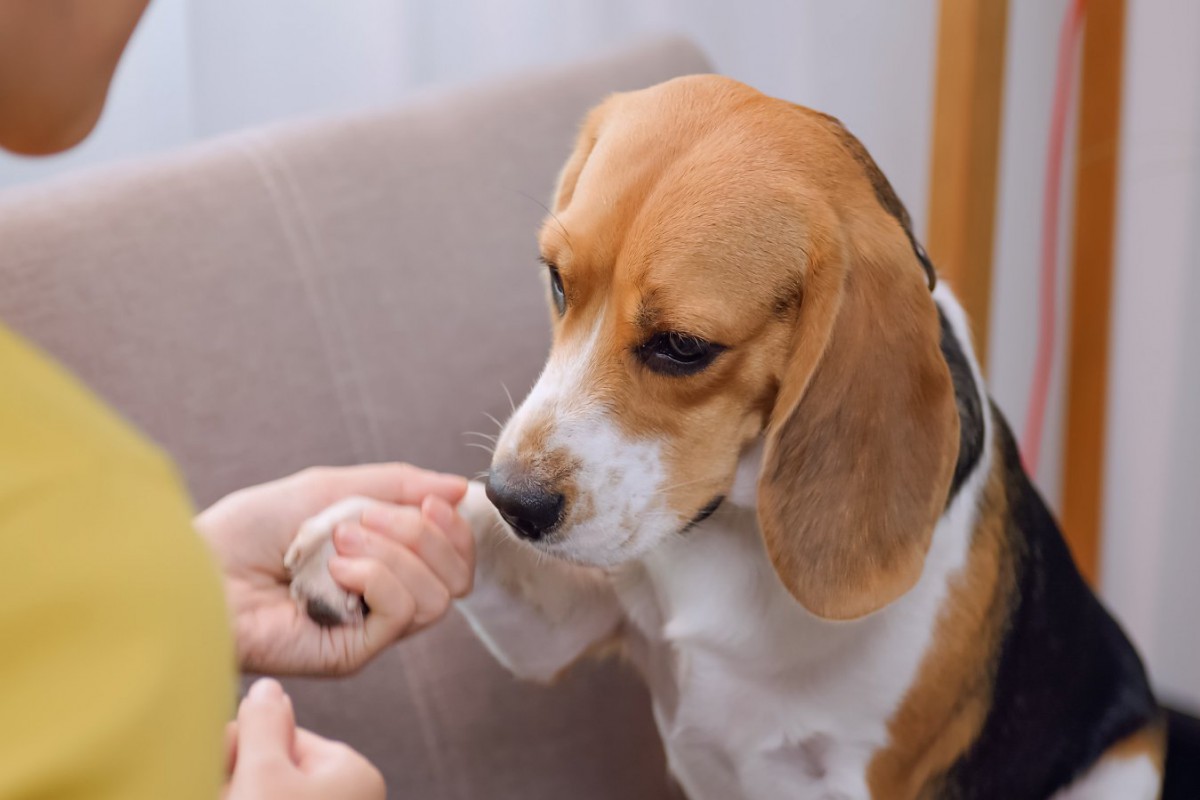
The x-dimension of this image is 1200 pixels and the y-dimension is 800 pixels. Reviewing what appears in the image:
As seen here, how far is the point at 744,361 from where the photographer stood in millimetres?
927

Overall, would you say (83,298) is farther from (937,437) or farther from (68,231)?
(937,437)

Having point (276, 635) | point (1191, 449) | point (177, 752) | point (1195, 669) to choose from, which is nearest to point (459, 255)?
point (276, 635)

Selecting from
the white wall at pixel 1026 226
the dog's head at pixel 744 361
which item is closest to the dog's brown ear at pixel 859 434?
the dog's head at pixel 744 361

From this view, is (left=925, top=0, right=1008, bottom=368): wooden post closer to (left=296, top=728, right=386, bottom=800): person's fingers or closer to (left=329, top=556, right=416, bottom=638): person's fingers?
(left=329, top=556, right=416, bottom=638): person's fingers

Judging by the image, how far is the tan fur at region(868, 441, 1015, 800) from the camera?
3.43ft

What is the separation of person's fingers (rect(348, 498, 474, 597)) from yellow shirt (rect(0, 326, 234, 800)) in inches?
19.3

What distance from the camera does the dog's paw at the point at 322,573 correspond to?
38.5 inches

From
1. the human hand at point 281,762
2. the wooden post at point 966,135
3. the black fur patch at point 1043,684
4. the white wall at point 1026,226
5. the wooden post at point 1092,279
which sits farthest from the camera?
the white wall at point 1026,226

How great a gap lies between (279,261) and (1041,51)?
136cm

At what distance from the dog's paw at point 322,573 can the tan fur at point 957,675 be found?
48 centimetres

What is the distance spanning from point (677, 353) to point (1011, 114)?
1349 mm

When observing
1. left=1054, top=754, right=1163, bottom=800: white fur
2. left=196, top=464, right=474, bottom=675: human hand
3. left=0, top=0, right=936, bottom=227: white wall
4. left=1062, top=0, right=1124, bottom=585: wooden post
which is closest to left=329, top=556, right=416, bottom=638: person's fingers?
left=196, top=464, right=474, bottom=675: human hand

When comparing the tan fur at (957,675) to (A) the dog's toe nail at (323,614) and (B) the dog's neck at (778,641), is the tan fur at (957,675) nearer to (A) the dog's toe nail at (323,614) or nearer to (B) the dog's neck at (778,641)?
(B) the dog's neck at (778,641)

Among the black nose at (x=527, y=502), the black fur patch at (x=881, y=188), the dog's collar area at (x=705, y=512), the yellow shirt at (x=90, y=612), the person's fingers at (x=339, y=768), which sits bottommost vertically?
the person's fingers at (x=339, y=768)
